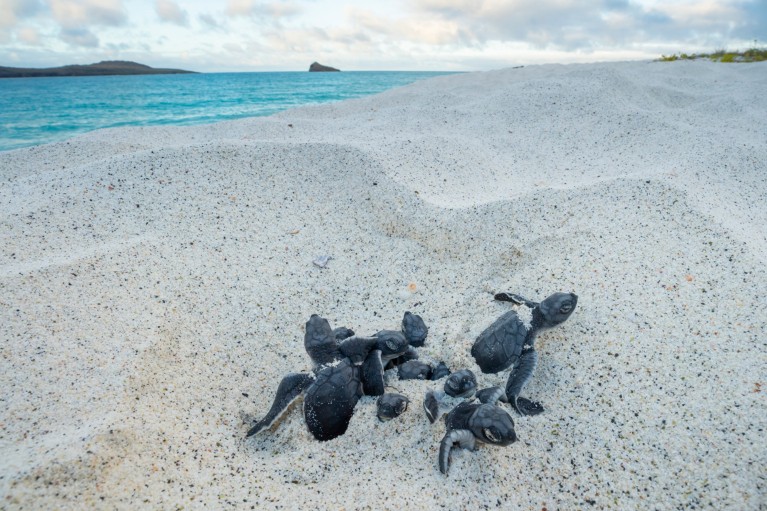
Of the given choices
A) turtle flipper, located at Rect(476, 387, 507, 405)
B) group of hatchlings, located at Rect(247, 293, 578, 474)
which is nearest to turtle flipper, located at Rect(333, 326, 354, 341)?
group of hatchlings, located at Rect(247, 293, 578, 474)

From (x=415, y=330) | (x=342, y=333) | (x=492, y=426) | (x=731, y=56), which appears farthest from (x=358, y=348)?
(x=731, y=56)

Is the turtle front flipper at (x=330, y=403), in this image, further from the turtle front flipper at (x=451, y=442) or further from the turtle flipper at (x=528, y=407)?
the turtle flipper at (x=528, y=407)

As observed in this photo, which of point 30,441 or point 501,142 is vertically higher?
point 501,142

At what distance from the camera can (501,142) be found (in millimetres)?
6094

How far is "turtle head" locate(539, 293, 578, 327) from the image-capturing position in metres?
2.41

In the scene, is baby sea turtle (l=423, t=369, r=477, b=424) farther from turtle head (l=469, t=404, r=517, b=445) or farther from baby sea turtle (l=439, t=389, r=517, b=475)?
turtle head (l=469, t=404, r=517, b=445)

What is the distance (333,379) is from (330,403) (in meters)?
0.13

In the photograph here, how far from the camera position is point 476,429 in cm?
186

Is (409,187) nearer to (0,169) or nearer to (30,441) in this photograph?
(30,441)

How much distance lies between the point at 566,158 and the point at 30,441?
18.6 feet

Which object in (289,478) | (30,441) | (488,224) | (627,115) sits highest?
(627,115)

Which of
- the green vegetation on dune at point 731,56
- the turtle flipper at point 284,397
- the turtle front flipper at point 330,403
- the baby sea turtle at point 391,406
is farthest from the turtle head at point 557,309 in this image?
the green vegetation on dune at point 731,56

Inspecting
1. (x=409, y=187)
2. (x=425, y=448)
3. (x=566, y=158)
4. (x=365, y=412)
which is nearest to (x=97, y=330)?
(x=365, y=412)

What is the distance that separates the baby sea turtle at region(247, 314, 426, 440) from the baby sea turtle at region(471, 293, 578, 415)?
0.47m
